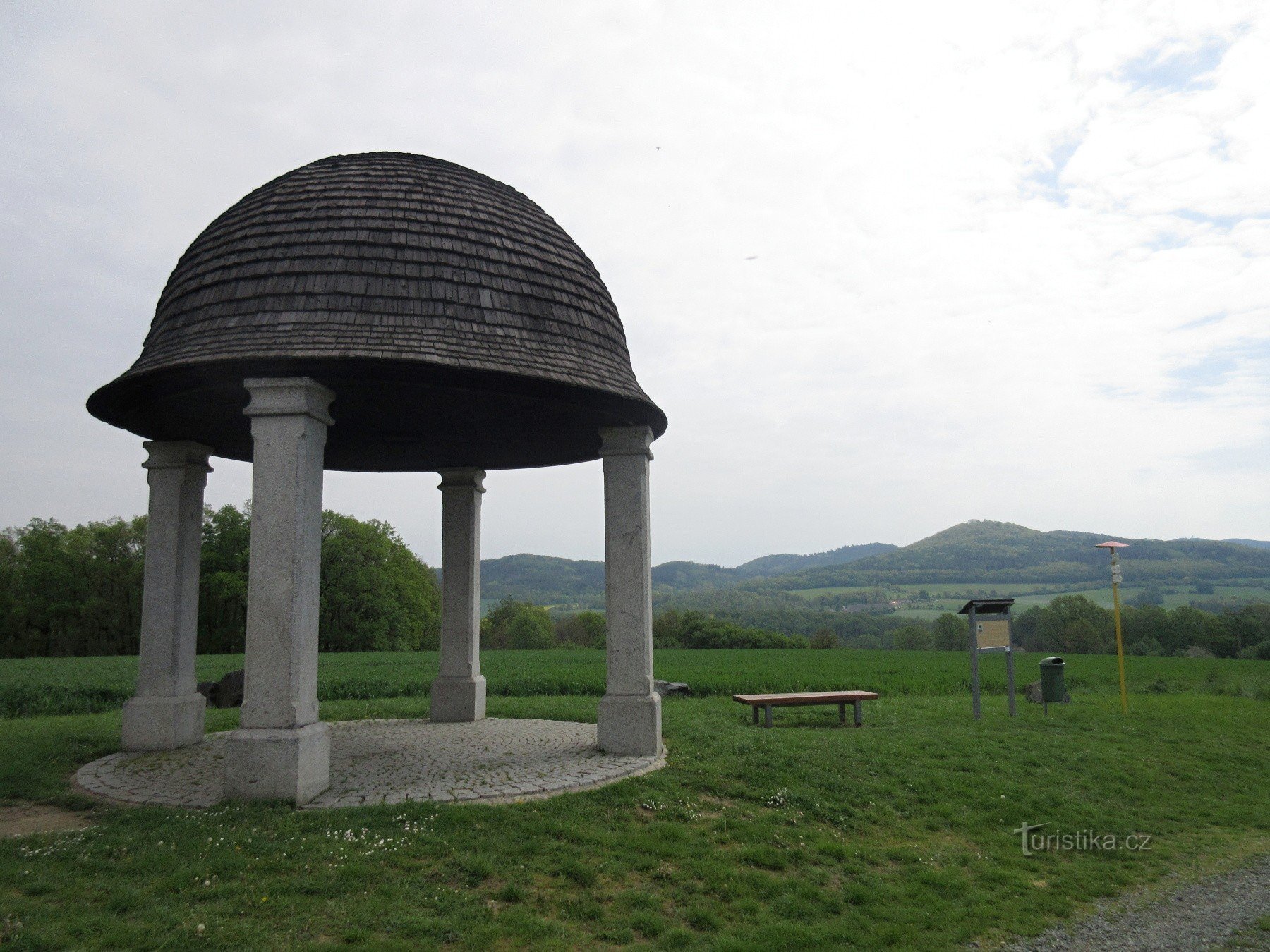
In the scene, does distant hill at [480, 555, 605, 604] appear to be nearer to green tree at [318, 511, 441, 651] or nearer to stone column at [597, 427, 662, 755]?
green tree at [318, 511, 441, 651]

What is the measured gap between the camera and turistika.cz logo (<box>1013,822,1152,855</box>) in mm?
7480

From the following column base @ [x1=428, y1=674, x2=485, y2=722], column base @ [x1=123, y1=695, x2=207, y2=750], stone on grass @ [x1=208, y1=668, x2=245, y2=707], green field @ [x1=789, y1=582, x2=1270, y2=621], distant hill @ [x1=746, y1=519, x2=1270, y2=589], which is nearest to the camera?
column base @ [x1=123, y1=695, x2=207, y2=750]

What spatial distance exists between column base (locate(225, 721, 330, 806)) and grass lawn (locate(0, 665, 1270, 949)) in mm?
398

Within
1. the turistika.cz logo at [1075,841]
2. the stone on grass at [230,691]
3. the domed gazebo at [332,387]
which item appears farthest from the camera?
the stone on grass at [230,691]

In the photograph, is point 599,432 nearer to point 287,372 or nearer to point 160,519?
point 287,372

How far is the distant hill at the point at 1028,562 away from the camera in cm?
10944

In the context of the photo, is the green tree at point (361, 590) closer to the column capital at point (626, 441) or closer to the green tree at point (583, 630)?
the green tree at point (583, 630)

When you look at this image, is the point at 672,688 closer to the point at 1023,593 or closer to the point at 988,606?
the point at 988,606

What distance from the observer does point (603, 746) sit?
939 cm

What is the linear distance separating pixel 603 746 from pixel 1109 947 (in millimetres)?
5337

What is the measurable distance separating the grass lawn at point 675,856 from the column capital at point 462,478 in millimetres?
5114

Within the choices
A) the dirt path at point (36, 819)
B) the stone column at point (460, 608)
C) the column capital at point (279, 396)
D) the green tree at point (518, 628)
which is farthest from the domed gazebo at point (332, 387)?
the green tree at point (518, 628)

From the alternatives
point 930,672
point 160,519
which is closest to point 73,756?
point 160,519

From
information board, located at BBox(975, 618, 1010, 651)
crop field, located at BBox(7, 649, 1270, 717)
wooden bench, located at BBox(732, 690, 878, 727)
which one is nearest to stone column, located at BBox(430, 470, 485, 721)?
wooden bench, located at BBox(732, 690, 878, 727)
